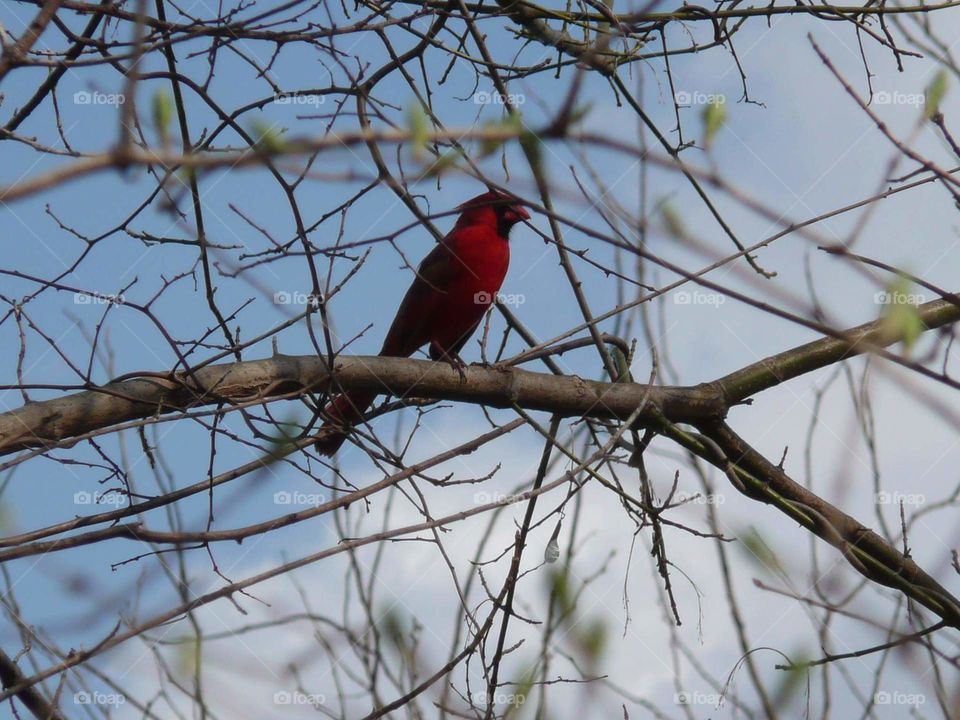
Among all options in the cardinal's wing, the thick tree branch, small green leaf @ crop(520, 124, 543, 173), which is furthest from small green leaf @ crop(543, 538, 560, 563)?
the cardinal's wing

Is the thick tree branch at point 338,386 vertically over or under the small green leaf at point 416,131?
over

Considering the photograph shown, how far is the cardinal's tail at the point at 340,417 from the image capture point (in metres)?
3.23

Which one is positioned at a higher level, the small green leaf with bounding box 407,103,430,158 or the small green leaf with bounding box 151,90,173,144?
the small green leaf with bounding box 151,90,173,144

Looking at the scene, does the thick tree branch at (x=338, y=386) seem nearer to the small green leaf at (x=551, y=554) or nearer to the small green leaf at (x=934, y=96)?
the small green leaf at (x=551, y=554)

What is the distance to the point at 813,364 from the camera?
392cm

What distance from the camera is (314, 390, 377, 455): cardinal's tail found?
3230 mm

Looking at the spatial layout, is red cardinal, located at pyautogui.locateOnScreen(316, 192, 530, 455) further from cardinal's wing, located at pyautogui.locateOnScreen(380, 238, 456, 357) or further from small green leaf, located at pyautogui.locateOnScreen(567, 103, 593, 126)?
small green leaf, located at pyautogui.locateOnScreen(567, 103, 593, 126)

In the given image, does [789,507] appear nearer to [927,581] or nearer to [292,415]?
[927,581]

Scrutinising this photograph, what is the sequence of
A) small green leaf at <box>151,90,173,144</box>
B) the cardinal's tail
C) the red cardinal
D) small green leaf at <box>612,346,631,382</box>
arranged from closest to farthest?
small green leaf at <box>151,90,173,144</box> < the cardinal's tail < small green leaf at <box>612,346,631,382</box> < the red cardinal

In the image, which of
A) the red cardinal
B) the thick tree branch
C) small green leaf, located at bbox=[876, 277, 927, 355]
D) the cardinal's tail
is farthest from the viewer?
the red cardinal

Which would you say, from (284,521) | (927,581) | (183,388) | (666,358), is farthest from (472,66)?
(927,581)

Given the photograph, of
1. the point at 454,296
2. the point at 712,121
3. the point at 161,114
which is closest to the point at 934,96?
the point at 712,121

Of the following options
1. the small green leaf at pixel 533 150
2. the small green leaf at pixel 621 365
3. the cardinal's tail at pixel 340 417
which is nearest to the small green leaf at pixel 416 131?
the small green leaf at pixel 533 150

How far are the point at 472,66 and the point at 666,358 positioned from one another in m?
1.34
